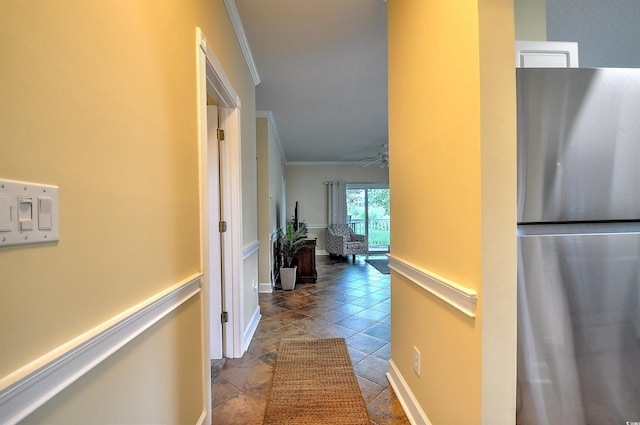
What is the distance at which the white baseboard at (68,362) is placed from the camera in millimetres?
504

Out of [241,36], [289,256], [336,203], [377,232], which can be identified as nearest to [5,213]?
[241,36]

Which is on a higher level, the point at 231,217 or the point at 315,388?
the point at 231,217

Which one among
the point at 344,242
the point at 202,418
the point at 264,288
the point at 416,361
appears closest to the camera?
the point at 202,418

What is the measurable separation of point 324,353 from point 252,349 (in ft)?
2.06

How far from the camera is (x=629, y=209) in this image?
1.06 metres

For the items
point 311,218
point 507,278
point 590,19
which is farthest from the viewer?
point 311,218

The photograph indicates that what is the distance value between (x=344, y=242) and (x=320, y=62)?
4658 millimetres


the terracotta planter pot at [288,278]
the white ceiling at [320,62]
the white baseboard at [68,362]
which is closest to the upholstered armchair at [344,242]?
the terracotta planter pot at [288,278]

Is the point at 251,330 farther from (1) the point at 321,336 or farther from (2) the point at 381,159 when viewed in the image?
(2) the point at 381,159

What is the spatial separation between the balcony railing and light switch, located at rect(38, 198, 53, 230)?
745 cm

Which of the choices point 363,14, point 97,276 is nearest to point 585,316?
point 97,276

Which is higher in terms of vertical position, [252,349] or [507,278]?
[507,278]

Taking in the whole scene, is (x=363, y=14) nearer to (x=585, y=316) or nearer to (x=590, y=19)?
(x=590, y=19)

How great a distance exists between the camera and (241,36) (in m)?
2.20
